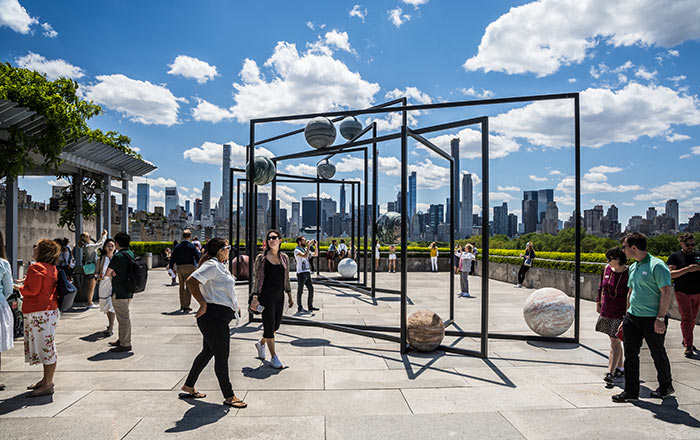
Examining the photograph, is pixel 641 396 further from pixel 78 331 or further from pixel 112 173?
pixel 112 173

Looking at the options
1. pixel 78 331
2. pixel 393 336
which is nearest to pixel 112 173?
pixel 78 331

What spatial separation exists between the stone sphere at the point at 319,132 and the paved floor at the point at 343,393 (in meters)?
4.30

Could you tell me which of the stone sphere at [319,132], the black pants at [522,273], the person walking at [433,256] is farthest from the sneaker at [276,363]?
the person walking at [433,256]

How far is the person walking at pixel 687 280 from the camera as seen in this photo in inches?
274

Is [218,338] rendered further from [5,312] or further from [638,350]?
[638,350]

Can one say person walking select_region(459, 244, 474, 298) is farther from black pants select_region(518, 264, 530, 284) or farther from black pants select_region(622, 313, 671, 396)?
black pants select_region(622, 313, 671, 396)

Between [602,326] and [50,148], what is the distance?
40.6 ft

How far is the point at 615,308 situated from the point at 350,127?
309 inches

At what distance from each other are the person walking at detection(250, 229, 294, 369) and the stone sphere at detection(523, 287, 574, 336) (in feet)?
14.4

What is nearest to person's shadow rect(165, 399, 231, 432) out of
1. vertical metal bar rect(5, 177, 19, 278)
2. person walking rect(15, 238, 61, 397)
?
person walking rect(15, 238, 61, 397)

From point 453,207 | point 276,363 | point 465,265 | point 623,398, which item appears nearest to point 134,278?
point 276,363

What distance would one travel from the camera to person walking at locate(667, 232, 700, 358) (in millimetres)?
6969

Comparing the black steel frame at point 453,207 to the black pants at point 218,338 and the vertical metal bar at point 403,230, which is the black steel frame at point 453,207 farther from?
the black pants at point 218,338

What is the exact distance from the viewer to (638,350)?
491cm
